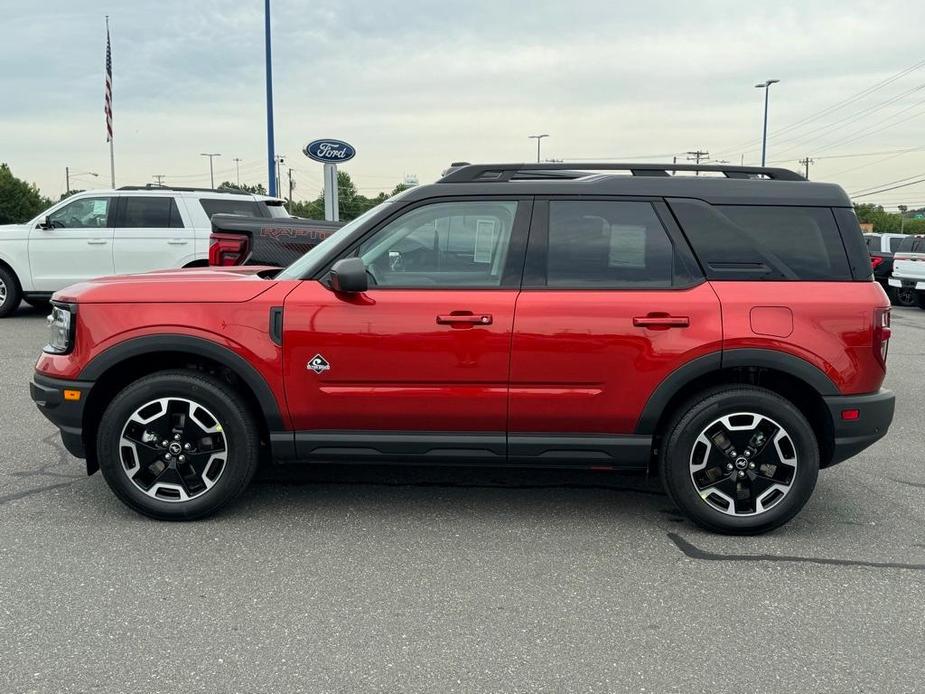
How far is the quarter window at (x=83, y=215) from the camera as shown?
12.2m

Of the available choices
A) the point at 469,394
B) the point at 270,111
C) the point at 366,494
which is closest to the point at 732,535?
the point at 469,394

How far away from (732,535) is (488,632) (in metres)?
1.63

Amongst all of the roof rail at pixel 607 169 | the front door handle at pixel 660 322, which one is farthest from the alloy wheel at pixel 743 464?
the roof rail at pixel 607 169

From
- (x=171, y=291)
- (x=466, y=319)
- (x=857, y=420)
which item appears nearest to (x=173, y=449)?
(x=171, y=291)

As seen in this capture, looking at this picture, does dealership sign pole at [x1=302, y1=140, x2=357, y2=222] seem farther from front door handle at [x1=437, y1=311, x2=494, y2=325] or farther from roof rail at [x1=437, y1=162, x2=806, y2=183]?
front door handle at [x1=437, y1=311, x2=494, y2=325]

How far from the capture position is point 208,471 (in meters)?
4.19

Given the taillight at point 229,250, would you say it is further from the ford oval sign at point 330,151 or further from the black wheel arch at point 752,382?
the ford oval sign at point 330,151

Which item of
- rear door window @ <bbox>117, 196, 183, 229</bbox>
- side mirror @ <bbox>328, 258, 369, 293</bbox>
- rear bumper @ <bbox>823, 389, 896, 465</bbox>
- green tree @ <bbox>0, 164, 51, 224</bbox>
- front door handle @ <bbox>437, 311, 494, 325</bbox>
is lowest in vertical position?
rear bumper @ <bbox>823, 389, 896, 465</bbox>

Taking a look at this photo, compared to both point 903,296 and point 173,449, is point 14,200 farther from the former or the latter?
point 173,449

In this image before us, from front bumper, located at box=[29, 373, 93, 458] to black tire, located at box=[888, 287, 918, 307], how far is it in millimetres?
17476

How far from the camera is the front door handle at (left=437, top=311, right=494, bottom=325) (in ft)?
13.1

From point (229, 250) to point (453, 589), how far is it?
19.7 feet

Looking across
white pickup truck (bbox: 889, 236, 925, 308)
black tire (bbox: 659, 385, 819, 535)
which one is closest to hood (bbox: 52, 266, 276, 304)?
black tire (bbox: 659, 385, 819, 535)

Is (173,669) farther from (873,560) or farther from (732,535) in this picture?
(873,560)
